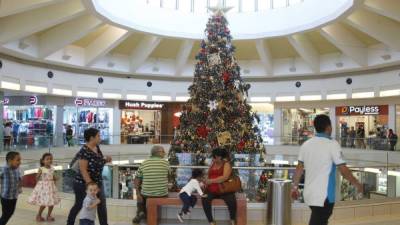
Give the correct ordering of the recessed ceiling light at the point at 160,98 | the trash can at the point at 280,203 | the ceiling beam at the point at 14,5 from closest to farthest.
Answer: the trash can at the point at 280,203
the ceiling beam at the point at 14,5
the recessed ceiling light at the point at 160,98

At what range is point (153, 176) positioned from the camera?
254 inches

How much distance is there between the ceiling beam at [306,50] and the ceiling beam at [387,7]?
18.0 feet

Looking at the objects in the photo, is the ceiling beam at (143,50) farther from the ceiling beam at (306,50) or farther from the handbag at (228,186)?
the handbag at (228,186)

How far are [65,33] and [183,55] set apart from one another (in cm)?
633

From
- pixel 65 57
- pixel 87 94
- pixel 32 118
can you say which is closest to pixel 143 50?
pixel 65 57

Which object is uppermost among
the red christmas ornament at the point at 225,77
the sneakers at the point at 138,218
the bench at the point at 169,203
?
the red christmas ornament at the point at 225,77

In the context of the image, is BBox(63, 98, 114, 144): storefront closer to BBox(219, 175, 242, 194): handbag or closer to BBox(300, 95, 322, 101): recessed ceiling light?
BBox(300, 95, 322, 101): recessed ceiling light

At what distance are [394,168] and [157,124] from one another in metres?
18.6

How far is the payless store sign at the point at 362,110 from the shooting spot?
2089 cm

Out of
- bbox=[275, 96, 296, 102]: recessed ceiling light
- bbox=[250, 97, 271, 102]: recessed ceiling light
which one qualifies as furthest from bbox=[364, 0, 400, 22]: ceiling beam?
bbox=[250, 97, 271, 102]: recessed ceiling light

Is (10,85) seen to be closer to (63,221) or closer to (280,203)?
(63,221)

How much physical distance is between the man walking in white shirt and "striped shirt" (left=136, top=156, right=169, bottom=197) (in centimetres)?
290

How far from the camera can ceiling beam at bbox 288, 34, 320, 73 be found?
1919 cm

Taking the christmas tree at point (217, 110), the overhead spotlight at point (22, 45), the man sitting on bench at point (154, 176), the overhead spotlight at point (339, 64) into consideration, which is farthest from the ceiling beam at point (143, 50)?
the man sitting on bench at point (154, 176)
